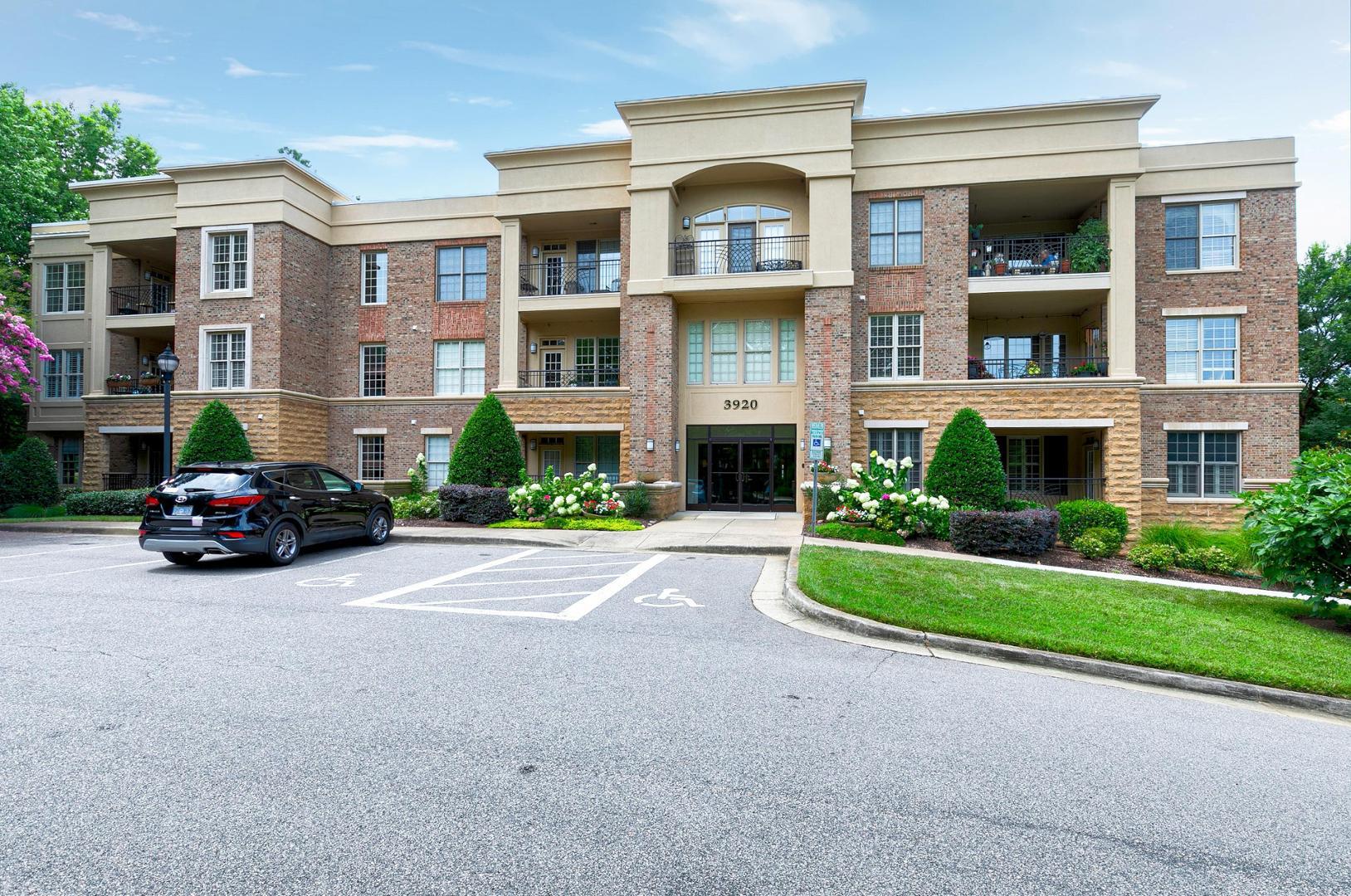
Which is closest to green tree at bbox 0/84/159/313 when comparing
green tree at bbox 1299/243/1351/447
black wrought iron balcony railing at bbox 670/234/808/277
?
black wrought iron balcony railing at bbox 670/234/808/277

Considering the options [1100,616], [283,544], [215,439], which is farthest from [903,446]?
[215,439]

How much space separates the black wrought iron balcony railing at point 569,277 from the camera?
77.8 feet

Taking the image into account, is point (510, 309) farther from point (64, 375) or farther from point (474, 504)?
point (64, 375)

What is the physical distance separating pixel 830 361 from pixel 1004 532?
7.86 m

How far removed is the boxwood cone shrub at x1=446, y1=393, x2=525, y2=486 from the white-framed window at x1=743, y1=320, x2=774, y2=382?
25.1 ft

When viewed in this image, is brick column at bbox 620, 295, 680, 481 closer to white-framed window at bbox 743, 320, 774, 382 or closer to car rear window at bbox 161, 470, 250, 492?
white-framed window at bbox 743, 320, 774, 382

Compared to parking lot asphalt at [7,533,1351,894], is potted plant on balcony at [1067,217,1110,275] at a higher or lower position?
higher

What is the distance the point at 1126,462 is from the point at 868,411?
6854 mm

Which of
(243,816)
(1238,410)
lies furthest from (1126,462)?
(243,816)

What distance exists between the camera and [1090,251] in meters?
20.0

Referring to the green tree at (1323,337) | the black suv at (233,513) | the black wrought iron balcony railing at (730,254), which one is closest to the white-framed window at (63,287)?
the black suv at (233,513)

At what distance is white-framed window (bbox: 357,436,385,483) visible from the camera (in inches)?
992

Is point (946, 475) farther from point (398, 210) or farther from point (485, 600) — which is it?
point (398, 210)

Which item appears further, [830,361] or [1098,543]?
[830,361]
